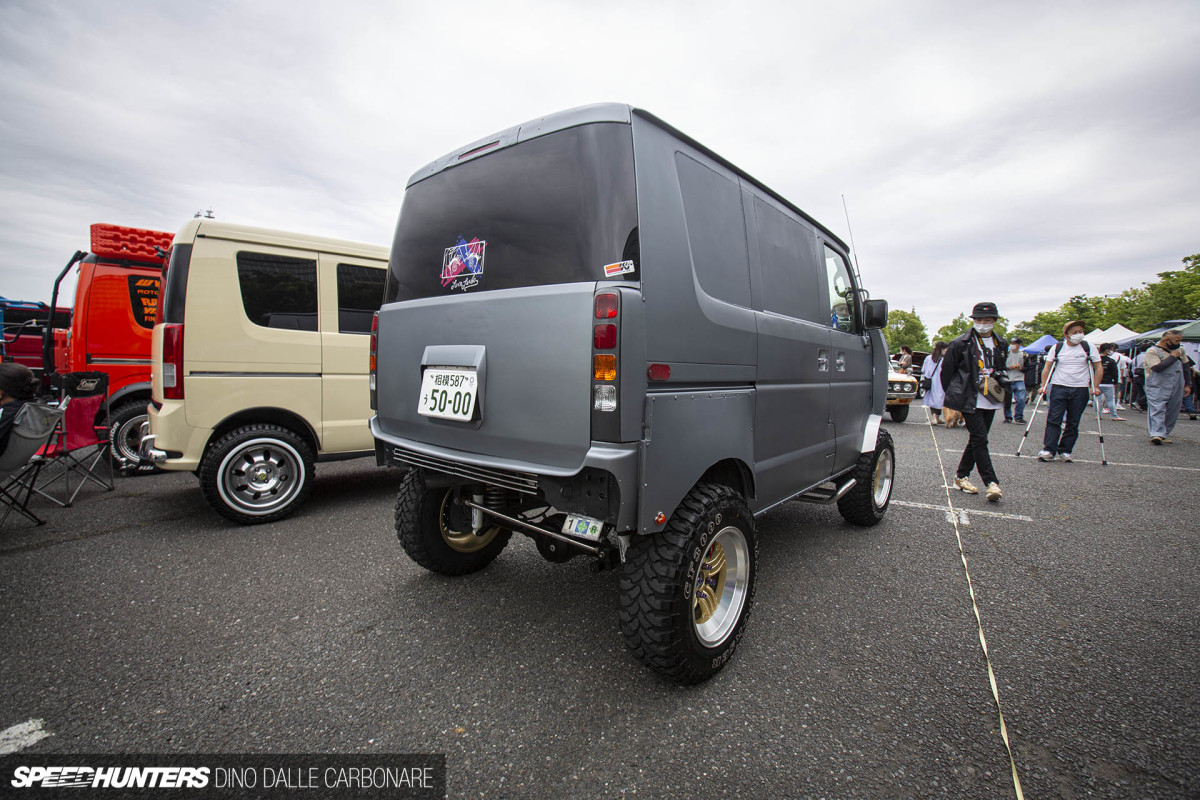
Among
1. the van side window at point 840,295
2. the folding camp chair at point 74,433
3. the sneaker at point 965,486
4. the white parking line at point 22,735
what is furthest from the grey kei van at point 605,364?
the folding camp chair at point 74,433

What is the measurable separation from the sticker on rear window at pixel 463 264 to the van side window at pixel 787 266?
1.47m

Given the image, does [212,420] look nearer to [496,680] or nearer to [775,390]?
[496,680]

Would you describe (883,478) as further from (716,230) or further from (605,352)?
→ (605,352)

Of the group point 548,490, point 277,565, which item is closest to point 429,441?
point 548,490

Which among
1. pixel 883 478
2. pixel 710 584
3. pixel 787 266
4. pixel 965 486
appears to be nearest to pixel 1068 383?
pixel 965 486

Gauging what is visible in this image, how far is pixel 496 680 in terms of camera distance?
2129mm

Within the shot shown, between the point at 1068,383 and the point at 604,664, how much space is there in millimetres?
7900

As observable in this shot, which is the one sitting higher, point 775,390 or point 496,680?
point 775,390

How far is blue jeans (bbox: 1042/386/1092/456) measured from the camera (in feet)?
22.4

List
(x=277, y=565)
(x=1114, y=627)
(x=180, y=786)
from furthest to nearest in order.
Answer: (x=277, y=565) → (x=1114, y=627) → (x=180, y=786)

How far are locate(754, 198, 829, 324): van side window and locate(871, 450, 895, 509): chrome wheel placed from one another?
162 centimetres

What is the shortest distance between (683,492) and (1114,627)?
8.40 feet

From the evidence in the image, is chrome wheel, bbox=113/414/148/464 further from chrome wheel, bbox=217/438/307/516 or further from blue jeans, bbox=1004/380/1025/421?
blue jeans, bbox=1004/380/1025/421

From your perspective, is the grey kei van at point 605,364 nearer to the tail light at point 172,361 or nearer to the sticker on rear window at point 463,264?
the sticker on rear window at point 463,264
